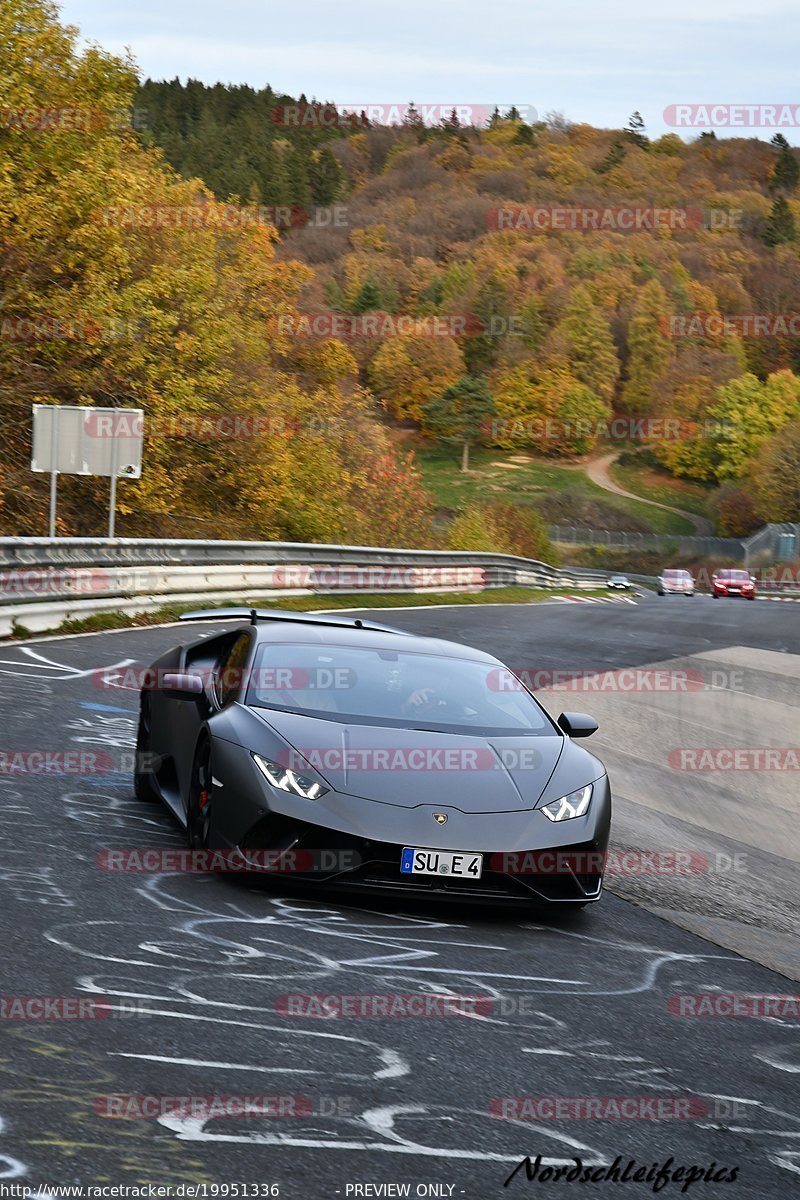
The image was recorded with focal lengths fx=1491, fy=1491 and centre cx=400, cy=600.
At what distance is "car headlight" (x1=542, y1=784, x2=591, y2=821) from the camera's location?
21.6 feet

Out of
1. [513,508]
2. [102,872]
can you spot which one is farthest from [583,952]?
[513,508]

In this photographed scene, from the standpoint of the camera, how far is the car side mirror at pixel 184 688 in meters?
7.30

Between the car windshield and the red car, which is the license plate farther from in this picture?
the red car

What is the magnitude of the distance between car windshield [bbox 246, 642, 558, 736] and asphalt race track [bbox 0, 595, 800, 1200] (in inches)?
36.7

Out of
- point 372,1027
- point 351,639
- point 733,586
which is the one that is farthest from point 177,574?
point 733,586

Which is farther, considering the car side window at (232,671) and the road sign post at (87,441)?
the road sign post at (87,441)

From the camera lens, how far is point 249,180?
191625 mm

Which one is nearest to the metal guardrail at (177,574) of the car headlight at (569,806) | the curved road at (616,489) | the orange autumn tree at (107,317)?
the orange autumn tree at (107,317)

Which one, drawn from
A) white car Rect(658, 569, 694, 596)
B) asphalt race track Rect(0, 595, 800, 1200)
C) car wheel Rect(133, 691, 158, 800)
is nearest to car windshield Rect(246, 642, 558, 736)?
asphalt race track Rect(0, 595, 800, 1200)

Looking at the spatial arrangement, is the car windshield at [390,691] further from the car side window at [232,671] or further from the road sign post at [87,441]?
the road sign post at [87,441]

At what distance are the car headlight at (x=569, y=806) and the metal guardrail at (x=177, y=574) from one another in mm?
11738

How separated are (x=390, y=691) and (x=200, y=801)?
1.10 metres

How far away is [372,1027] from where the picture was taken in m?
4.63

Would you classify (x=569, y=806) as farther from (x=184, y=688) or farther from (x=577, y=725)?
(x=184, y=688)
